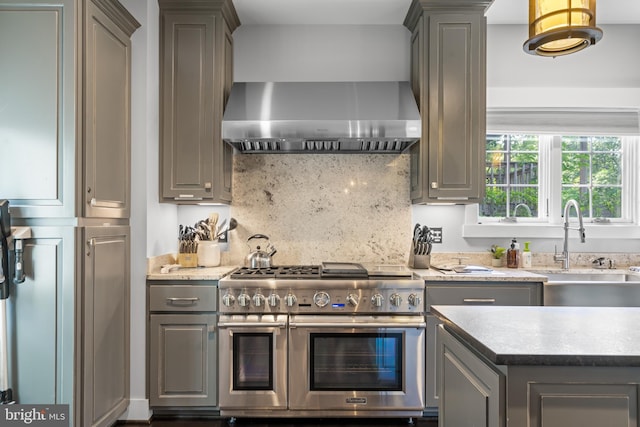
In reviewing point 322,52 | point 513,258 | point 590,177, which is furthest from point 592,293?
point 322,52

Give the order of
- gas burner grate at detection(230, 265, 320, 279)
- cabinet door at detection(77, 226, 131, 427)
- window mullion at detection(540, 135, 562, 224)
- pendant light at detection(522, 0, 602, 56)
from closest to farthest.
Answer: pendant light at detection(522, 0, 602, 56) → cabinet door at detection(77, 226, 131, 427) → gas burner grate at detection(230, 265, 320, 279) → window mullion at detection(540, 135, 562, 224)

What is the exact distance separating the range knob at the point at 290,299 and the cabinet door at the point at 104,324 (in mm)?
983

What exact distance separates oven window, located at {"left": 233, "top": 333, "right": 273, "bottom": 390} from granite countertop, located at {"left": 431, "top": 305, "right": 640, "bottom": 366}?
1.28 m

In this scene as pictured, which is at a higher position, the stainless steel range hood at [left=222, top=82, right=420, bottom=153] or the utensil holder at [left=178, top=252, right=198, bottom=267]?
the stainless steel range hood at [left=222, top=82, right=420, bottom=153]

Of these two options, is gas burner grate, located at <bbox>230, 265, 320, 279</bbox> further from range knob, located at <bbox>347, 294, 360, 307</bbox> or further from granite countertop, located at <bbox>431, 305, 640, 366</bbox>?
granite countertop, located at <bbox>431, 305, 640, 366</bbox>

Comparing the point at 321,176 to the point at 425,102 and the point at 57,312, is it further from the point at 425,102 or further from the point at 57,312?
the point at 57,312

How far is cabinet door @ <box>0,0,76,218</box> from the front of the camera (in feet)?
6.54

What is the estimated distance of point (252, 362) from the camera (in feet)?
8.52

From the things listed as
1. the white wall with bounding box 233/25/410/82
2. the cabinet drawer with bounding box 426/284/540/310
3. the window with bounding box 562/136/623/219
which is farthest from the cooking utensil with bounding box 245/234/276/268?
the window with bounding box 562/136/623/219

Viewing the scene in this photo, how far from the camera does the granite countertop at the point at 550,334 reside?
1.09 meters

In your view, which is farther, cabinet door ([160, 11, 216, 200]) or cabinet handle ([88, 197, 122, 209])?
cabinet door ([160, 11, 216, 200])

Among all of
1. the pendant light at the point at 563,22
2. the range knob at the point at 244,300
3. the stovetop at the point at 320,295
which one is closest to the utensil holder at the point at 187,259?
the stovetop at the point at 320,295

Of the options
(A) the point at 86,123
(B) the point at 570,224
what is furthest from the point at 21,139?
(B) the point at 570,224

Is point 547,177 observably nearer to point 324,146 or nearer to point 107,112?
point 324,146
